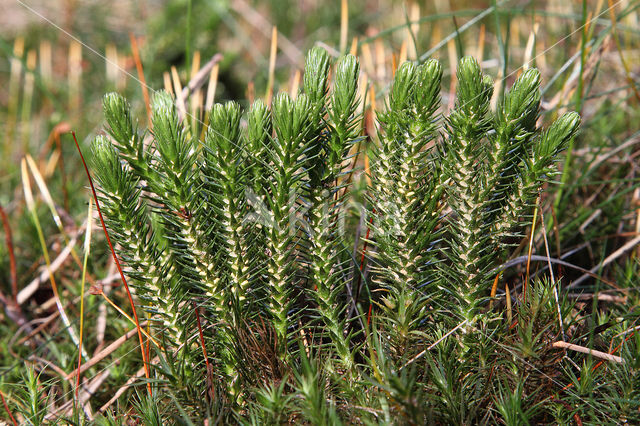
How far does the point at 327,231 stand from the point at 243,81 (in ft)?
7.47

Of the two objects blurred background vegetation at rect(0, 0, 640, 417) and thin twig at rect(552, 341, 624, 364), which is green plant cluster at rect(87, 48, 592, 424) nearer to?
thin twig at rect(552, 341, 624, 364)

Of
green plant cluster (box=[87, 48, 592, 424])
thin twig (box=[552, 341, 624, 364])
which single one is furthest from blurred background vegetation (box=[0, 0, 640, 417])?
green plant cluster (box=[87, 48, 592, 424])

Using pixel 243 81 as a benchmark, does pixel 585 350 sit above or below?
below

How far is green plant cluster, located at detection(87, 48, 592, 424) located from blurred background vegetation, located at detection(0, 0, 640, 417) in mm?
225

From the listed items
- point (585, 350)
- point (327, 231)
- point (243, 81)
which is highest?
point (243, 81)

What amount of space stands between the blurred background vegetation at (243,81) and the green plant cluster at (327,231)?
0.74 ft

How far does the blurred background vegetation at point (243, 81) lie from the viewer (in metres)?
1.75

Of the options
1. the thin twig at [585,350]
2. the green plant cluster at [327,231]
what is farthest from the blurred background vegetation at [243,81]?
the green plant cluster at [327,231]

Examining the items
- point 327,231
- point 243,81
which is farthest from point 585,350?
point 243,81

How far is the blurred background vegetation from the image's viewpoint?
175 cm

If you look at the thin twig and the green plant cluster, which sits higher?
the green plant cluster

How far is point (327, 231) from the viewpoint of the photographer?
121 cm

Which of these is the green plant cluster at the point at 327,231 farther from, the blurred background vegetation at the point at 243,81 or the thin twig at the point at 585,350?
the blurred background vegetation at the point at 243,81

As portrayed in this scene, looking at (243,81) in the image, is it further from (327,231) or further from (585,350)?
(585,350)
